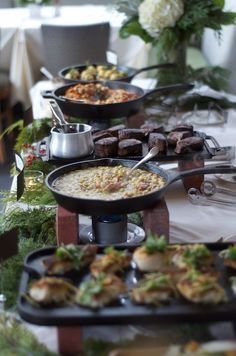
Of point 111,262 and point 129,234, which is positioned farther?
point 129,234

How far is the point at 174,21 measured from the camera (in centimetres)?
218

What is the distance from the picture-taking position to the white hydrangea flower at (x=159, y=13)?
2.12m

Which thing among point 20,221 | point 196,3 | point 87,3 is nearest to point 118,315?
point 20,221

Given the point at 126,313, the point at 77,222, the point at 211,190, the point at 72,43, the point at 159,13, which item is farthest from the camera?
the point at 72,43

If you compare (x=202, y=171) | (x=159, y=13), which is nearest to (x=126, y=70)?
(x=159, y=13)

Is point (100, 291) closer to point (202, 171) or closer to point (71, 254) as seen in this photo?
point (71, 254)

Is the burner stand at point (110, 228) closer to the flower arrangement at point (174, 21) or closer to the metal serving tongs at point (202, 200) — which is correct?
the metal serving tongs at point (202, 200)

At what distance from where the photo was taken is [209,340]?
0.85m

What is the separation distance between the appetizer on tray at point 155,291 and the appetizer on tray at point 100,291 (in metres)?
0.02

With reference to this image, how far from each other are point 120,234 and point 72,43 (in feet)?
7.12

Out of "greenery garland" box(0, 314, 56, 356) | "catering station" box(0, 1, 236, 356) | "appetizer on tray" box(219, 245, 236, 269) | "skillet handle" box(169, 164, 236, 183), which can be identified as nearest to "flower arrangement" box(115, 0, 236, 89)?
"catering station" box(0, 1, 236, 356)

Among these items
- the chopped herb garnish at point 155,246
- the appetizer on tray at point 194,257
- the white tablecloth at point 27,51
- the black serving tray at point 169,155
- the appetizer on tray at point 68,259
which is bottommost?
the white tablecloth at point 27,51

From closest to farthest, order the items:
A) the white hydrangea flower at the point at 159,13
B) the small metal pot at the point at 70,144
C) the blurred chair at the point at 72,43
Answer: the small metal pot at the point at 70,144 → the white hydrangea flower at the point at 159,13 → the blurred chair at the point at 72,43

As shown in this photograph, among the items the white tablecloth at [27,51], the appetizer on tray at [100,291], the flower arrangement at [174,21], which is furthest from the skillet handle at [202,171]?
the white tablecloth at [27,51]
